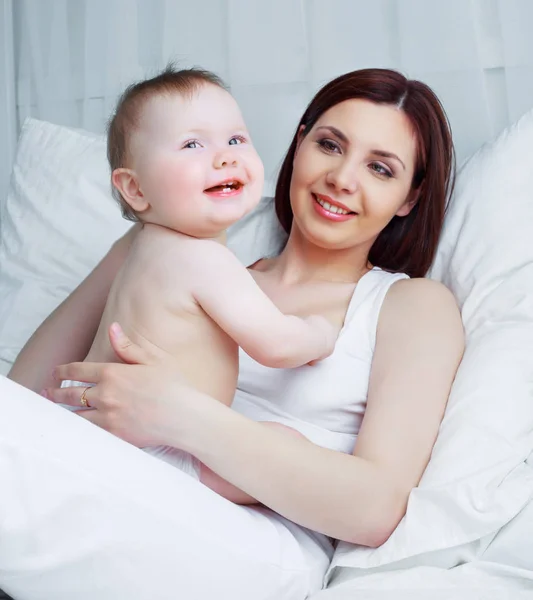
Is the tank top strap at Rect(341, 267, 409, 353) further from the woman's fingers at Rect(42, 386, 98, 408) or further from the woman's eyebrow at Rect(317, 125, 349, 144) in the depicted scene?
the woman's fingers at Rect(42, 386, 98, 408)

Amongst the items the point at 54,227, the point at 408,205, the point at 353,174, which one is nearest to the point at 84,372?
the point at 353,174

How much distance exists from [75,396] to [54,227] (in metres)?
0.93

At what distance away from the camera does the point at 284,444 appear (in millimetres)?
1263

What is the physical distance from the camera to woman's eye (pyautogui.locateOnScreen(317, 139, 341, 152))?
174 centimetres

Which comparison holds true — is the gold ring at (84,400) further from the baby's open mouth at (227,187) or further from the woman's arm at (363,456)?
the baby's open mouth at (227,187)

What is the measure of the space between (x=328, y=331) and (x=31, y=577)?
61 centimetres

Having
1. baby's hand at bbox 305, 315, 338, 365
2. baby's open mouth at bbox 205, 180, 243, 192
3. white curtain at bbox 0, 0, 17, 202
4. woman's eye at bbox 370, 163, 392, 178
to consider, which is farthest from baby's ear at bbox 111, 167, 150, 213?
white curtain at bbox 0, 0, 17, 202

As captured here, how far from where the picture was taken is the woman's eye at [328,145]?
1741mm

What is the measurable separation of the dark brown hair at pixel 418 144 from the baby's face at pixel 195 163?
52cm

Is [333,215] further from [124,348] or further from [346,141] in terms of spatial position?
[124,348]

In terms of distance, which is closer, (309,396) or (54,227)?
(309,396)

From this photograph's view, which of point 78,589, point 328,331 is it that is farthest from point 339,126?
point 78,589

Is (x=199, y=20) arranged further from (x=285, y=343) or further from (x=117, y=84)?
(x=285, y=343)

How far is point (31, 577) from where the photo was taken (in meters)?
1.03
